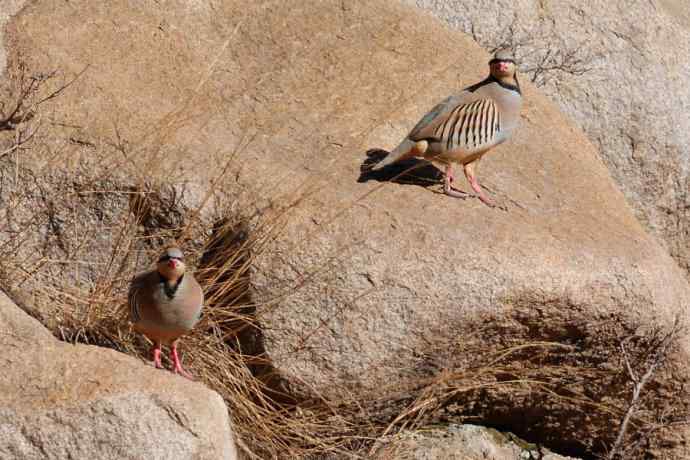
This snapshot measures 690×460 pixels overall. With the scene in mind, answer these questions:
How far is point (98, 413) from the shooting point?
515 cm

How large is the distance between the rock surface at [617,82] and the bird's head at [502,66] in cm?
229

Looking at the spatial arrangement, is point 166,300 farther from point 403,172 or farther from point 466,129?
point 466,129

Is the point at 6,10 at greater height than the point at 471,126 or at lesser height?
greater

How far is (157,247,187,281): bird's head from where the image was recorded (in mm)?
5605

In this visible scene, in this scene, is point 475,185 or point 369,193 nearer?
point 369,193

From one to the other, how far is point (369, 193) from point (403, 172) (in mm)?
333

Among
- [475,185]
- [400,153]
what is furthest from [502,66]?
[400,153]

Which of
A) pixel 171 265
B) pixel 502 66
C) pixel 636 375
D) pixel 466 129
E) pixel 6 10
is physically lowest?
pixel 636 375

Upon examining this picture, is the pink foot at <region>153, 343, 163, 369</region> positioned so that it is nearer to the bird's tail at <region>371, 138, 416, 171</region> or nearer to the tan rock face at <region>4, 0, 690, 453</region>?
the tan rock face at <region>4, 0, 690, 453</region>

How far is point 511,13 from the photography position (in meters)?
9.48

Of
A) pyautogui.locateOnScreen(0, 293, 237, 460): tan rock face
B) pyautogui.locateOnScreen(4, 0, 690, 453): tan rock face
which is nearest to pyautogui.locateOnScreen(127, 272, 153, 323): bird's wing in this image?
pyautogui.locateOnScreen(0, 293, 237, 460): tan rock face

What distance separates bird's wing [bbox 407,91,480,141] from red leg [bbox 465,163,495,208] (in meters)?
0.37

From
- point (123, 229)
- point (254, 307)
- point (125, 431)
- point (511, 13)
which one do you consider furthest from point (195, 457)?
point (511, 13)

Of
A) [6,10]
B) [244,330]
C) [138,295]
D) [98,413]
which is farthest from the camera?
[6,10]
